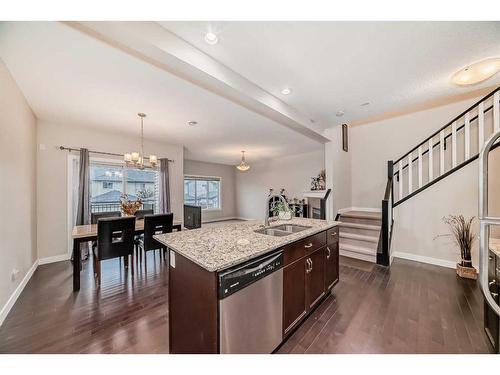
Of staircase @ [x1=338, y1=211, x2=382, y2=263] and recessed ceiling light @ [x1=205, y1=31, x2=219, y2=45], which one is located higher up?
recessed ceiling light @ [x1=205, y1=31, x2=219, y2=45]

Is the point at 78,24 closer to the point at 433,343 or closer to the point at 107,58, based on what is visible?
the point at 107,58

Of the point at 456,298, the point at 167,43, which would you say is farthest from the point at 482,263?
the point at 167,43

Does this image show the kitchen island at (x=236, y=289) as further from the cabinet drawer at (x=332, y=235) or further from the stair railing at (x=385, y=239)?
the stair railing at (x=385, y=239)

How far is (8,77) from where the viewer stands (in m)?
2.13

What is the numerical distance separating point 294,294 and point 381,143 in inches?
181

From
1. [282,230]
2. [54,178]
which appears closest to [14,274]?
[54,178]

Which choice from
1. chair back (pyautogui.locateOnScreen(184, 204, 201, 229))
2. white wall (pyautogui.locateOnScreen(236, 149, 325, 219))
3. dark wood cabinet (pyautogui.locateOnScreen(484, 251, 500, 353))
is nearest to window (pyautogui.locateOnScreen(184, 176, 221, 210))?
white wall (pyautogui.locateOnScreen(236, 149, 325, 219))

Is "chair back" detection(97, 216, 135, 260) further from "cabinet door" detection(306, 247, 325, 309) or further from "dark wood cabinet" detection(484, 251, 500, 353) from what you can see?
"dark wood cabinet" detection(484, 251, 500, 353)

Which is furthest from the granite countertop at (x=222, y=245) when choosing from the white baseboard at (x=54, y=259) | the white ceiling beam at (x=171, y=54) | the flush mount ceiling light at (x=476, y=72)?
the white baseboard at (x=54, y=259)

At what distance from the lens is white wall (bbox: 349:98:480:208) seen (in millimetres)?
4016

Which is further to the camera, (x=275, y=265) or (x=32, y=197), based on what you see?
(x=32, y=197)

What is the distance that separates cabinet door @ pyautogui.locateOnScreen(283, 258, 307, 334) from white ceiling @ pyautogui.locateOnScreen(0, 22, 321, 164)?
7.97 feet

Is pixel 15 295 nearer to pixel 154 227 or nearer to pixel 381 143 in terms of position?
pixel 154 227
